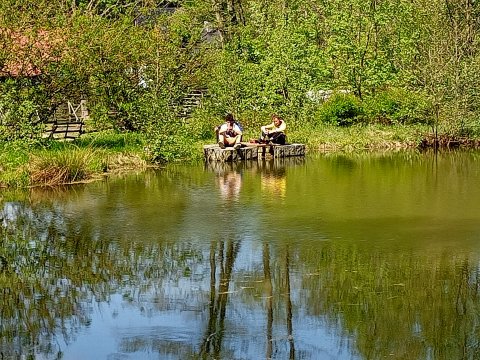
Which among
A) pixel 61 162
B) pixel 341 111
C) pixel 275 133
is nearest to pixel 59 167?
pixel 61 162

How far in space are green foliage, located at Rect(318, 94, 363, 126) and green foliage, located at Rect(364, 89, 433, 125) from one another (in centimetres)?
44

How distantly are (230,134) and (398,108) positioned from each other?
10.2 metres

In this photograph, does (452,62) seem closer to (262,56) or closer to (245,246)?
(262,56)

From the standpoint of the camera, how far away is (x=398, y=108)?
33.9m

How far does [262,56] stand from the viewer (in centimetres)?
A: 3634

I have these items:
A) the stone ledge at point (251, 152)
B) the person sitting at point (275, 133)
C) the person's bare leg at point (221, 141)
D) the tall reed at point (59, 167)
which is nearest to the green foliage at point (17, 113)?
the tall reed at point (59, 167)

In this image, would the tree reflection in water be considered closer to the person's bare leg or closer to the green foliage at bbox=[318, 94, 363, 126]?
the person's bare leg

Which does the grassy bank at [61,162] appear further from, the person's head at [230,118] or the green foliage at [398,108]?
the green foliage at [398,108]

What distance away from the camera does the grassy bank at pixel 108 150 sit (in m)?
20.8

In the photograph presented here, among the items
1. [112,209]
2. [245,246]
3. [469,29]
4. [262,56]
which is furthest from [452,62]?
[245,246]

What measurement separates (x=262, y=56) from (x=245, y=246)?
23.7m

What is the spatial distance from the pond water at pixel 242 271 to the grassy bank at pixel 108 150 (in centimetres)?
90

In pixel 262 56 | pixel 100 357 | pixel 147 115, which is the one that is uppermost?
pixel 262 56

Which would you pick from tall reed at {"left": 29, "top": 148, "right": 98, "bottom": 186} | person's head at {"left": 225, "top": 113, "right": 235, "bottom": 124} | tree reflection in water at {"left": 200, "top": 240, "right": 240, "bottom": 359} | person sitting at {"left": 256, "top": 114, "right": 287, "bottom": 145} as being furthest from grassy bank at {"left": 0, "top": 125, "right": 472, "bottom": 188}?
tree reflection in water at {"left": 200, "top": 240, "right": 240, "bottom": 359}
